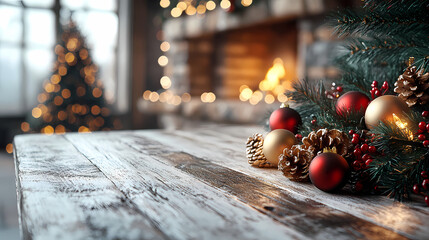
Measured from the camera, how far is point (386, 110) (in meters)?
0.62

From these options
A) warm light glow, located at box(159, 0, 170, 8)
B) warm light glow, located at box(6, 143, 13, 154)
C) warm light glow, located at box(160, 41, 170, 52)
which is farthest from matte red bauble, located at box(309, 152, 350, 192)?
warm light glow, located at box(160, 41, 170, 52)

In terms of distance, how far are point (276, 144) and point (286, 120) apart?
0.34ft

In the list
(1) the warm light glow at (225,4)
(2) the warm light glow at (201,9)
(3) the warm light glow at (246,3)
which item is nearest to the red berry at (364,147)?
(3) the warm light glow at (246,3)

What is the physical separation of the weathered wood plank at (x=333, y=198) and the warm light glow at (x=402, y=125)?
11cm

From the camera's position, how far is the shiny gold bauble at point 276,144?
723mm

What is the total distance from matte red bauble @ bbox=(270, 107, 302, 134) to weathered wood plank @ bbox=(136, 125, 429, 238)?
0.34 feet

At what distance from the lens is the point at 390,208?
0.50 metres

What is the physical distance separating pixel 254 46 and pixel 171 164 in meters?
3.04

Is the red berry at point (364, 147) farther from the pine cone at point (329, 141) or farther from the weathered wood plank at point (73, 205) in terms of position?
the weathered wood plank at point (73, 205)

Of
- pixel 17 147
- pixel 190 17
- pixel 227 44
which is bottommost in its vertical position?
pixel 17 147

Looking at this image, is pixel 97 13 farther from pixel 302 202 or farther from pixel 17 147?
pixel 302 202

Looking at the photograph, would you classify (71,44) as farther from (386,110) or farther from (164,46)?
(386,110)

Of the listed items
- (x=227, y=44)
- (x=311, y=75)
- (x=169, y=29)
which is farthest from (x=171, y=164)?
(x=169, y=29)

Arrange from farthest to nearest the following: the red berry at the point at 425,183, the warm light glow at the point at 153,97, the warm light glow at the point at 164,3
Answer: the warm light glow at the point at 164,3 < the warm light glow at the point at 153,97 < the red berry at the point at 425,183
